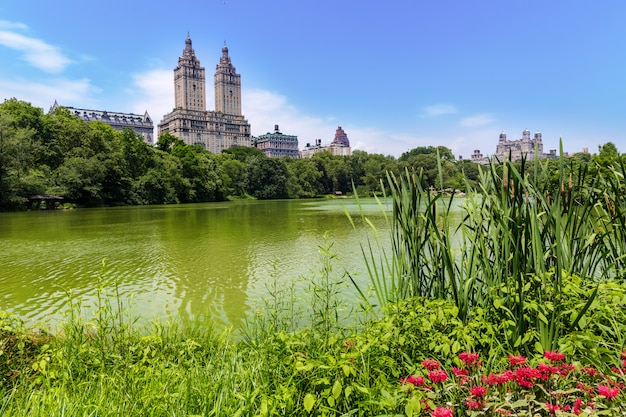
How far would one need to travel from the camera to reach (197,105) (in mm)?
127250

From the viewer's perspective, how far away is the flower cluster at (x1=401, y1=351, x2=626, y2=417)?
1.38 m

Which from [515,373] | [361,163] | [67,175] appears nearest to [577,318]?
[515,373]

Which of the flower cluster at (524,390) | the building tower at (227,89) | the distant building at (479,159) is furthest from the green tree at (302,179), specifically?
the building tower at (227,89)

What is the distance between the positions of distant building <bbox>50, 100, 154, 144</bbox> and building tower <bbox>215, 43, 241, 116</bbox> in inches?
911

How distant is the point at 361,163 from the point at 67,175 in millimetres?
58452

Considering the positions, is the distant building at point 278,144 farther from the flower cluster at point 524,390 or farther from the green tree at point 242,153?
the flower cluster at point 524,390

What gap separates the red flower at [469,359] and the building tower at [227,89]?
454ft

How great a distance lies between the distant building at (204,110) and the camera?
115 m

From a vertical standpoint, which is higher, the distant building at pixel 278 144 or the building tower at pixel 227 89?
the building tower at pixel 227 89

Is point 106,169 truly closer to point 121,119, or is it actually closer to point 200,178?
point 200,178

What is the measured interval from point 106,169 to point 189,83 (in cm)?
9582

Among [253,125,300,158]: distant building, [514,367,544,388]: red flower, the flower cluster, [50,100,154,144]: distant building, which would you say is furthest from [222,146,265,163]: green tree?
[514,367,544,388]: red flower

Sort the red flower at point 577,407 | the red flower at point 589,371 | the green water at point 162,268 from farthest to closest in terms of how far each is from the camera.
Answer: the green water at point 162,268
the red flower at point 589,371
the red flower at point 577,407

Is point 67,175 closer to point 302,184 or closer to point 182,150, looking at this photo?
point 182,150
